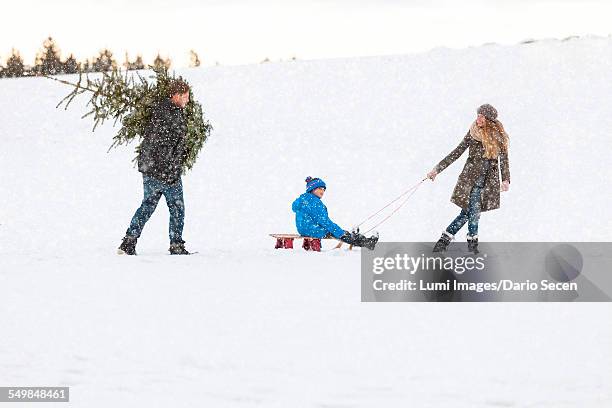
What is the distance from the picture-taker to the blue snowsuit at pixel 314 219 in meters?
8.91

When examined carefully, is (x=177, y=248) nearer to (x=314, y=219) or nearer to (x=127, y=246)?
(x=127, y=246)

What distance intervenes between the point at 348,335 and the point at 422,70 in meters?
24.1

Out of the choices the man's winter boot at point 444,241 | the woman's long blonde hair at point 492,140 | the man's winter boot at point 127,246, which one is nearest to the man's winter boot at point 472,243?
the man's winter boot at point 444,241

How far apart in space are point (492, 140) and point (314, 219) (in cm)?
213

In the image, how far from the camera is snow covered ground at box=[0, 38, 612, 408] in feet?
14.4

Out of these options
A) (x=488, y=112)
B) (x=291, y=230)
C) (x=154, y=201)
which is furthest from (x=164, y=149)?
(x=291, y=230)

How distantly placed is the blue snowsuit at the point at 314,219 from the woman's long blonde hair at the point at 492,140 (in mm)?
1805

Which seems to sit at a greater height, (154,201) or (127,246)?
(154,201)

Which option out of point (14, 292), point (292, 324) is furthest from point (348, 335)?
point (14, 292)

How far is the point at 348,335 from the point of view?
522cm

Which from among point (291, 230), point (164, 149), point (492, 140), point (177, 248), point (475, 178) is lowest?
point (177, 248)

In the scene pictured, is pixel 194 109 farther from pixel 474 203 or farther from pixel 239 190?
pixel 239 190

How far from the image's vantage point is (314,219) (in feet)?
29.5

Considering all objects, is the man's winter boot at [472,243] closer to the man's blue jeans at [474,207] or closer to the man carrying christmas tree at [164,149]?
the man's blue jeans at [474,207]
